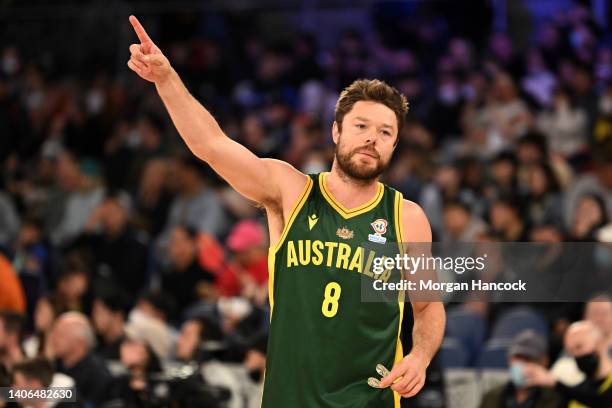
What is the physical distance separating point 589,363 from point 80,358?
364cm

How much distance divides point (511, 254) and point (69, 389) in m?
2.84

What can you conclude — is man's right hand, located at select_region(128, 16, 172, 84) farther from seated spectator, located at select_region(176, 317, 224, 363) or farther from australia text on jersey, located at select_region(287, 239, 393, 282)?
seated spectator, located at select_region(176, 317, 224, 363)

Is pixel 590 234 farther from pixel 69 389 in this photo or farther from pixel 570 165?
pixel 69 389

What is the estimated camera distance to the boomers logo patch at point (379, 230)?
16.2ft

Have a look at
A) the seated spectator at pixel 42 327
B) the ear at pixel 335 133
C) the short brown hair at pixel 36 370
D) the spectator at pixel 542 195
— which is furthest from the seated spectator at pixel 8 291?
the ear at pixel 335 133

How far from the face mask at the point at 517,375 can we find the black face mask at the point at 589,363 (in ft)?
2.04

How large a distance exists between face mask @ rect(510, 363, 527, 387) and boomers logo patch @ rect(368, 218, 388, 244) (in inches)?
122

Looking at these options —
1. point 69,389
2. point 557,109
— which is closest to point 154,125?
point 557,109

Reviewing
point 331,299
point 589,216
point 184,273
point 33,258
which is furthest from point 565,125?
point 331,299

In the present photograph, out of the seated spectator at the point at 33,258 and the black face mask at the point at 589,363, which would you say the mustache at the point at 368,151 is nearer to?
the black face mask at the point at 589,363

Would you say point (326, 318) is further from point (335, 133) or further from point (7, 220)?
point (7, 220)

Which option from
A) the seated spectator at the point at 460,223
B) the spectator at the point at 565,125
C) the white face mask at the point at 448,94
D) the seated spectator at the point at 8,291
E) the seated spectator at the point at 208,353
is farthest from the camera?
the white face mask at the point at 448,94

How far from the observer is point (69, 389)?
24.8 feet

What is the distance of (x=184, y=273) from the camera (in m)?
11.8
